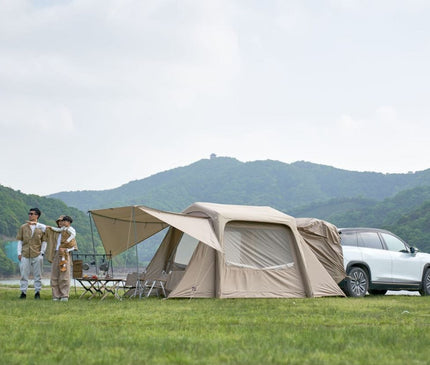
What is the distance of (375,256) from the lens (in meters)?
14.8

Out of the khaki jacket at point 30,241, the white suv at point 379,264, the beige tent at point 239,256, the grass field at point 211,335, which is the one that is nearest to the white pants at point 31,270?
the khaki jacket at point 30,241

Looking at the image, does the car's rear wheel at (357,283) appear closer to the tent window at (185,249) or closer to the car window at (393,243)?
the car window at (393,243)

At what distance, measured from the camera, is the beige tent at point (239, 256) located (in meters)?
12.7

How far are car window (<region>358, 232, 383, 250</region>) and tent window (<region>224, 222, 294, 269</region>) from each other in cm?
206

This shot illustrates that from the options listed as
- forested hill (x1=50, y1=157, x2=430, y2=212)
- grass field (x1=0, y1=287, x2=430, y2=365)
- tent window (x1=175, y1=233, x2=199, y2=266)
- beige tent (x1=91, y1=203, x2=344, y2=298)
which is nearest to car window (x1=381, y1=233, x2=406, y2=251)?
beige tent (x1=91, y1=203, x2=344, y2=298)

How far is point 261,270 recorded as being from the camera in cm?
1352

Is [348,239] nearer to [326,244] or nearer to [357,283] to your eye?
[326,244]

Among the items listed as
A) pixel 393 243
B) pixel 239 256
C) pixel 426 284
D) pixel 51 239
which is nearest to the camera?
pixel 239 256

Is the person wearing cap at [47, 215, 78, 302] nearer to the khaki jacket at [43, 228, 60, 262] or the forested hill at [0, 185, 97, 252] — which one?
the khaki jacket at [43, 228, 60, 262]

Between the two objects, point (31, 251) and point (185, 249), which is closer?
point (31, 251)

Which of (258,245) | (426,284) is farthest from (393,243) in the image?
(258,245)

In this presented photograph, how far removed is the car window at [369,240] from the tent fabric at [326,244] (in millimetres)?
687

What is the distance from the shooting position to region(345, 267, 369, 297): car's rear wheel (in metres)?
14.5

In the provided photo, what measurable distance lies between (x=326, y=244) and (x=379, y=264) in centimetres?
137
